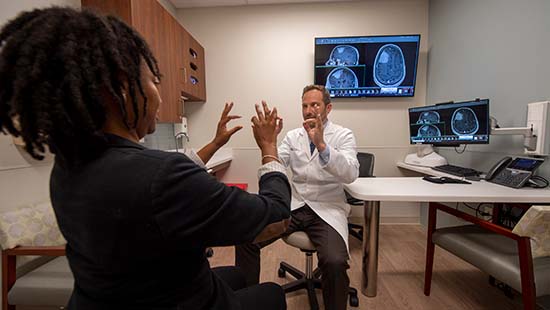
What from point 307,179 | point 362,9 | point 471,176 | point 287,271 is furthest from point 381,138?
point 287,271

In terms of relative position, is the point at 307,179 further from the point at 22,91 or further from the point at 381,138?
the point at 381,138

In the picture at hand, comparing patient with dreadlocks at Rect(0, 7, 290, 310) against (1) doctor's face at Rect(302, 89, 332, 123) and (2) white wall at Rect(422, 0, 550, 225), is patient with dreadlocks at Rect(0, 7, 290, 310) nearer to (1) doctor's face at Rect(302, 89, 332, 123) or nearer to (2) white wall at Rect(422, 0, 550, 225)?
(1) doctor's face at Rect(302, 89, 332, 123)

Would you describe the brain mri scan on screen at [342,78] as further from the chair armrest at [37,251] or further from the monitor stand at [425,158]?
the chair armrest at [37,251]

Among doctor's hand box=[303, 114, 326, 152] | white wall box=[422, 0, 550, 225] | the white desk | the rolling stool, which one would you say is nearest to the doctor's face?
doctor's hand box=[303, 114, 326, 152]

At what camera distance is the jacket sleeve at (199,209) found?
0.52m

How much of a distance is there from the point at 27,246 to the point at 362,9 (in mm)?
3447

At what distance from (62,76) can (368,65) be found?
2.90 metres

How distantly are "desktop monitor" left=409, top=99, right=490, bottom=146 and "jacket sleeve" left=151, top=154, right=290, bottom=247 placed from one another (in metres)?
1.94

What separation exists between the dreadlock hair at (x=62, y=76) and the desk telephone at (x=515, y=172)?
2.01 meters

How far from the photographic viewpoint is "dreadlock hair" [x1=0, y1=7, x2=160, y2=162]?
489mm

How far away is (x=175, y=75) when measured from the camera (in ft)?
7.41

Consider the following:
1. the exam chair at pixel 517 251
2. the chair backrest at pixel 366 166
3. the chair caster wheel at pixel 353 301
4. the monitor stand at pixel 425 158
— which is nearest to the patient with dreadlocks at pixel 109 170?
the exam chair at pixel 517 251

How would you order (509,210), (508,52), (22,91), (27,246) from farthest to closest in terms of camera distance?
(508,52) → (509,210) → (27,246) → (22,91)

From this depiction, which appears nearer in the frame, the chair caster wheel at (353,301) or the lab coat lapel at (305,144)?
the chair caster wheel at (353,301)
